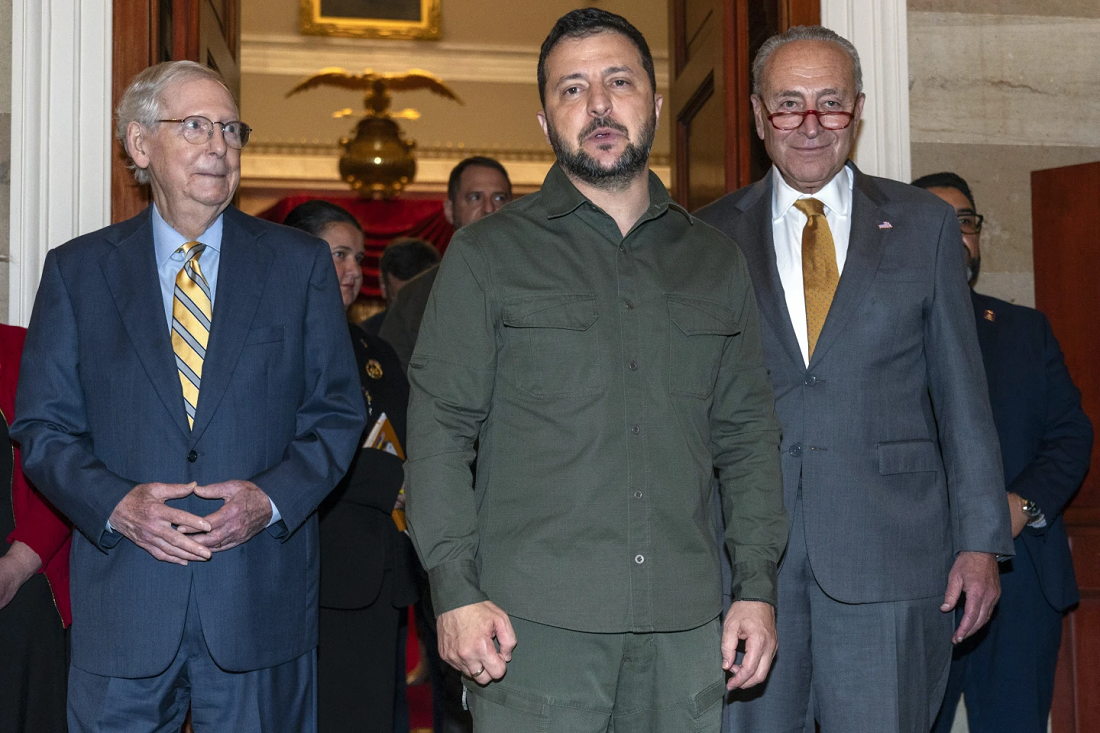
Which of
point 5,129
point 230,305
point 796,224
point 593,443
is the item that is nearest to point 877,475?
point 796,224

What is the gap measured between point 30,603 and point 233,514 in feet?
2.43

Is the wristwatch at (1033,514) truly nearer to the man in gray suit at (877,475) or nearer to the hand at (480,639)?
the man in gray suit at (877,475)

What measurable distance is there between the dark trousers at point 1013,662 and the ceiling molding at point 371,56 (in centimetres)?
759

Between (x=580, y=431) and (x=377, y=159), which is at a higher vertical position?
(x=377, y=159)

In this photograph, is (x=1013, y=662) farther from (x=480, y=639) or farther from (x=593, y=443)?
(x=480, y=639)

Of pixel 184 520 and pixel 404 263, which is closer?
pixel 184 520

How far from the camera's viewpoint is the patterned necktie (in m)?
2.32

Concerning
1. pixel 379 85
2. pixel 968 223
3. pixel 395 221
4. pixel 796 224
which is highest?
pixel 379 85

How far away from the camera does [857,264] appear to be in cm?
252

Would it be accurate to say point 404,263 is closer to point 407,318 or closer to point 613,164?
point 407,318

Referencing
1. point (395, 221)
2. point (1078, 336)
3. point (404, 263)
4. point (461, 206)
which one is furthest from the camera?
point (395, 221)

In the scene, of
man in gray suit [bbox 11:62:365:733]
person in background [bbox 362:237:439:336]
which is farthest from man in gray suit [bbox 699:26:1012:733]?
person in background [bbox 362:237:439:336]

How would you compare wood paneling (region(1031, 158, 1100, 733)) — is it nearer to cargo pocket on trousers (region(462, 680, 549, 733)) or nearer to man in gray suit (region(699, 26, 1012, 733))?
man in gray suit (region(699, 26, 1012, 733))

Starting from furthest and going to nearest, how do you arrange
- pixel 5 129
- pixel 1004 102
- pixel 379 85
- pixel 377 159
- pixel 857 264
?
pixel 379 85 < pixel 377 159 < pixel 1004 102 < pixel 5 129 < pixel 857 264
